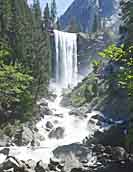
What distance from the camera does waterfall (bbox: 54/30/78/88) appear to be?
286 feet

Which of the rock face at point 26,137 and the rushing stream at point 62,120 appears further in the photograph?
the rock face at point 26,137

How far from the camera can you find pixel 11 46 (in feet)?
180

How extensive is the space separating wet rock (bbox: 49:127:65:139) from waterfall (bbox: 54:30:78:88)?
42075 mm

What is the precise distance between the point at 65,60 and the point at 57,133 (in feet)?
153

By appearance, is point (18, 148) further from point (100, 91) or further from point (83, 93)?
point (83, 93)

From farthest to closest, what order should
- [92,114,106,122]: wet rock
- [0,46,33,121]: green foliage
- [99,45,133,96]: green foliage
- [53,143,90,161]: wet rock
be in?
[92,114,106,122]: wet rock, [0,46,33,121]: green foliage, [53,143,90,161]: wet rock, [99,45,133,96]: green foliage

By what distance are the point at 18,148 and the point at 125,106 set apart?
18906 millimetres

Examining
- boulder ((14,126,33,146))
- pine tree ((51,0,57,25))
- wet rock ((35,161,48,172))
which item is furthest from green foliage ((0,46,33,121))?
pine tree ((51,0,57,25))

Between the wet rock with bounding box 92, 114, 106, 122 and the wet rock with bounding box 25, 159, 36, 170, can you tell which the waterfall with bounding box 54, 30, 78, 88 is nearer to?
the wet rock with bounding box 92, 114, 106, 122

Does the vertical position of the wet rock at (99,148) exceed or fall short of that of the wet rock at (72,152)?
it exceeds it

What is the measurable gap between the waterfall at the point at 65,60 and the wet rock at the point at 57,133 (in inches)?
1657

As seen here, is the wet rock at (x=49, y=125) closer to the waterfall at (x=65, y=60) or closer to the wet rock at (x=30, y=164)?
the wet rock at (x=30, y=164)

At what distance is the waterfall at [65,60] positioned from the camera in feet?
286

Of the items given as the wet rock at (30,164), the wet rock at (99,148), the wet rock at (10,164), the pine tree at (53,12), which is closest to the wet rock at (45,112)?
the wet rock at (99,148)
